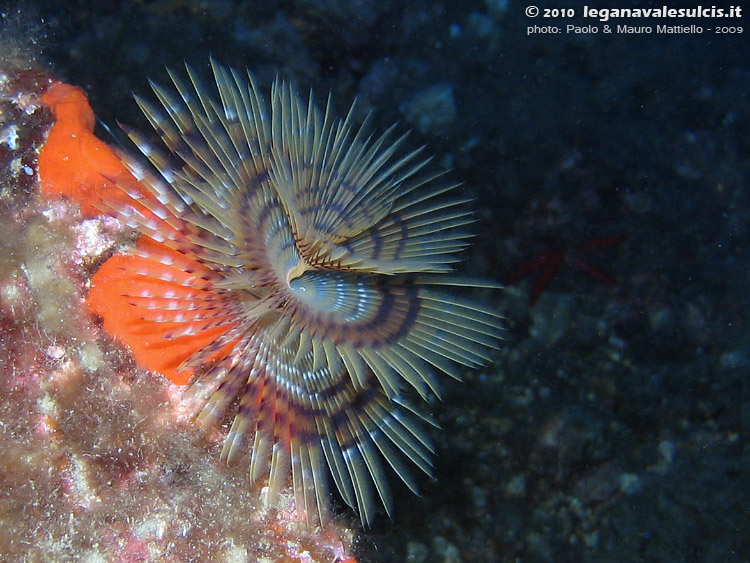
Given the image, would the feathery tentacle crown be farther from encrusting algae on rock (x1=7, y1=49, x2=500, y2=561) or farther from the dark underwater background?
the dark underwater background

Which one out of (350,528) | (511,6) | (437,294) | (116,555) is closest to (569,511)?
(350,528)

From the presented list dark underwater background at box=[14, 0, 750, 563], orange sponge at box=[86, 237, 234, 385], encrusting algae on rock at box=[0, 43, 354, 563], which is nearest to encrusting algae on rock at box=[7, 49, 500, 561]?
orange sponge at box=[86, 237, 234, 385]

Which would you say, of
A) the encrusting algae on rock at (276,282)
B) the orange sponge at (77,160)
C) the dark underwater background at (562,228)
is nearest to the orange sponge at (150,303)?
the encrusting algae on rock at (276,282)

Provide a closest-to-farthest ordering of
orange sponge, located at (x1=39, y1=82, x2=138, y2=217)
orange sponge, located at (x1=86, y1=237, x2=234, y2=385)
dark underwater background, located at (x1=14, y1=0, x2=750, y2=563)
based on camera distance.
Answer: orange sponge, located at (x1=86, y1=237, x2=234, y2=385), orange sponge, located at (x1=39, y1=82, x2=138, y2=217), dark underwater background, located at (x1=14, y1=0, x2=750, y2=563)

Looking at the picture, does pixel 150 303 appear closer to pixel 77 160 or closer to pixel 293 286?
pixel 293 286

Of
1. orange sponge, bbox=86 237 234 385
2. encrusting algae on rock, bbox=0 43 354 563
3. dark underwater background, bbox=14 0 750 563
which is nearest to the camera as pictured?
encrusting algae on rock, bbox=0 43 354 563

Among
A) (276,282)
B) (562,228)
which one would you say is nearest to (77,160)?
(276,282)

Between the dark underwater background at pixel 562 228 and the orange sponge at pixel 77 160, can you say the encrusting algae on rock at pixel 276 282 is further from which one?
the dark underwater background at pixel 562 228
